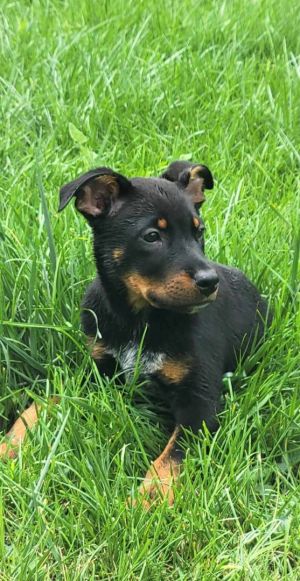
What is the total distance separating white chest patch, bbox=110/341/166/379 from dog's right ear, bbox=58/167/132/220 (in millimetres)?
530

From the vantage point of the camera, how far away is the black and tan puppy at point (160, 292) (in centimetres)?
323

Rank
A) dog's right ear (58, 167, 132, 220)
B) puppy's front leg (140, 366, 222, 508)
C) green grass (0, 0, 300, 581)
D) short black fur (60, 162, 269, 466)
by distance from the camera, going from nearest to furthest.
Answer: green grass (0, 0, 300, 581)
puppy's front leg (140, 366, 222, 508)
short black fur (60, 162, 269, 466)
dog's right ear (58, 167, 132, 220)

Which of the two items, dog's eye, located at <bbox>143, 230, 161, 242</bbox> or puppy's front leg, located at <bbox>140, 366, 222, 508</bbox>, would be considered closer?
puppy's front leg, located at <bbox>140, 366, 222, 508</bbox>

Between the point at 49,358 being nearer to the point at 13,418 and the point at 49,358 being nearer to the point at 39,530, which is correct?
the point at 13,418

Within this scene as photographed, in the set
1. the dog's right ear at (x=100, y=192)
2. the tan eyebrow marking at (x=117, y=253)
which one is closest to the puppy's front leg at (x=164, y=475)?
the tan eyebrow marking at (x=117, y=253)

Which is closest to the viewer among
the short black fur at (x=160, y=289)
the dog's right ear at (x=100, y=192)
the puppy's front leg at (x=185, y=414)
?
the puppy's front leg at (x=185, y=414)

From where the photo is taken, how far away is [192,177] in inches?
144

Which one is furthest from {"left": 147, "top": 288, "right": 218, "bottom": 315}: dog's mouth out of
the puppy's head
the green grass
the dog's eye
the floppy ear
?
the floppy ear

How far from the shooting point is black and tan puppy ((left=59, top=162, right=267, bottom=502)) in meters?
3.23

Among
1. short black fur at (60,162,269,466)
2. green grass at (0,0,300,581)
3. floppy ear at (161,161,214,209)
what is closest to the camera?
green grass at (0,0,300,581)

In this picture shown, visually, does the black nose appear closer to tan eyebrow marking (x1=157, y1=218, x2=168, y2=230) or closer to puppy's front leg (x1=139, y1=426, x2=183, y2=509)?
tan eyebrow marking (x1=157, y1=218, x2=168, y2=230)

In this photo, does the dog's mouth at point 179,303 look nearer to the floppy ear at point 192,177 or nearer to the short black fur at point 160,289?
the short black fur at point 160,289

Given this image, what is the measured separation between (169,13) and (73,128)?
1.76m

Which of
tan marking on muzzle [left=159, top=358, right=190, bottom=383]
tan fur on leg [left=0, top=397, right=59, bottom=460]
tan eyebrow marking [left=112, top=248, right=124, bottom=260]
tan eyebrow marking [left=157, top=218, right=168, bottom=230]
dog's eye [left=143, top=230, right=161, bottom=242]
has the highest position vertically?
tan eyebrow marking [left=157, top=218, right=168, bottom=230]
